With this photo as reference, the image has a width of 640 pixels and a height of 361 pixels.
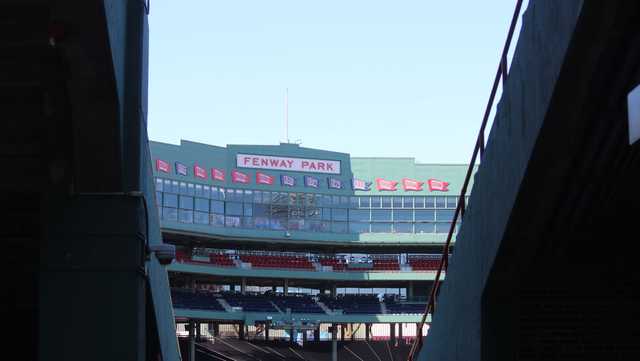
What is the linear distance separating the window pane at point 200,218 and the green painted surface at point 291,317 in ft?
22.3

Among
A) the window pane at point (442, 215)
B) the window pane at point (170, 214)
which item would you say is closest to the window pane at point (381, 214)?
the window pane at point (442, 215)

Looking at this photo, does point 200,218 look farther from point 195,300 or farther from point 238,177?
point 195,300

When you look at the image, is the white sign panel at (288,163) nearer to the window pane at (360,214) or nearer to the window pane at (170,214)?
the window pane at (360,214)

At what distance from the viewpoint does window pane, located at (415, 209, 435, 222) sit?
2734 inches

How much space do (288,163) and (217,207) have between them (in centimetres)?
657

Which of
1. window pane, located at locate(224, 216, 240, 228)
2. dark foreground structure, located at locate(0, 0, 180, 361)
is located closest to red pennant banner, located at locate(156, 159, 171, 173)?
window pane, located at locate(224, 216, 240, 228)

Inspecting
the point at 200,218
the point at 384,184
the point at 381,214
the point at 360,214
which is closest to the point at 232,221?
the point at 200,218

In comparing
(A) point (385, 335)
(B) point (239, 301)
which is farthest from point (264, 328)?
(A) point (385, 335)

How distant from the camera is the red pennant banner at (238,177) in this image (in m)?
65.4

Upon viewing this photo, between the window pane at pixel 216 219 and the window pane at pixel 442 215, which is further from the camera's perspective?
the window pane at pixel 442 215

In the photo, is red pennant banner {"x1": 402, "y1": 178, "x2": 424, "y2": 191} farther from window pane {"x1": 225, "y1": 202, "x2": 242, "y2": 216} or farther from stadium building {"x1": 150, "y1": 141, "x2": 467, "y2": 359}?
window pane {"x1": 225, "y1": 202, "x2": 242, "y2": 216}

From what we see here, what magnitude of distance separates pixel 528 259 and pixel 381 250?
2468 inches

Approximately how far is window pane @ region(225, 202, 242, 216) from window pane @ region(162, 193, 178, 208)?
4.32 meters

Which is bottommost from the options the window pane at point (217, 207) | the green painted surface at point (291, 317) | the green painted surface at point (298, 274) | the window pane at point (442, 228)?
the green painted surface at point (291, 317)
